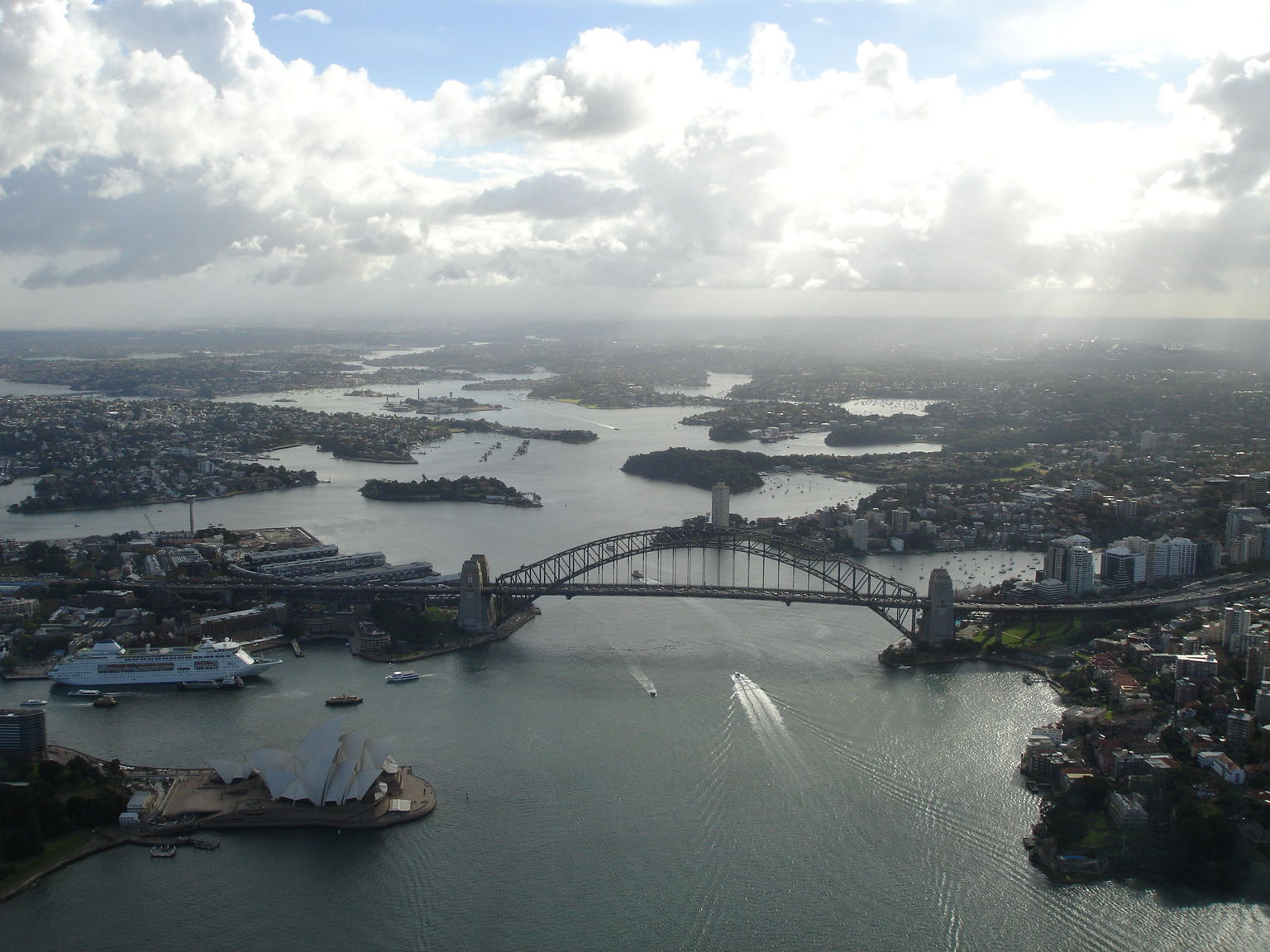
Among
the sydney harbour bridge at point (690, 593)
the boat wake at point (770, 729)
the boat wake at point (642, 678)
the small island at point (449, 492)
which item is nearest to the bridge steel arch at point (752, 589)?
the sydney harbour bridge at point (690, 593)

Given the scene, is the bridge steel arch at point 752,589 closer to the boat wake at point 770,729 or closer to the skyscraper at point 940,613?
the skyscraper at point 940,613

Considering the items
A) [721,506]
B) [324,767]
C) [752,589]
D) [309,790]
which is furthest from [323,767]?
[721,506]

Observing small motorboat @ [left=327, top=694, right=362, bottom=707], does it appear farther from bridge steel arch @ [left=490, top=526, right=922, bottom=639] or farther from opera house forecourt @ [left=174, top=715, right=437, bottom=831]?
bridge steel arch @ [left=490, top=526, right=922, bottom=639]

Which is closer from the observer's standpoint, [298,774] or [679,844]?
[679,844]

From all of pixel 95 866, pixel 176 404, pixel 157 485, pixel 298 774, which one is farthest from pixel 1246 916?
pixel 176 404

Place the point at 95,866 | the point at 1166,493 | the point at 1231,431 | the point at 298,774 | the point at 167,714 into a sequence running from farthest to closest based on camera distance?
the point at 1231,431 < the point at 1166,493 < the point at 167,714 < the point at 298,774 < the point at 95,866

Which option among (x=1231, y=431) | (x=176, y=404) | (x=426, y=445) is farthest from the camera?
(x=176, y=404)

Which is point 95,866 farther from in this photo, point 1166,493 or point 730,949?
point 1166,493
